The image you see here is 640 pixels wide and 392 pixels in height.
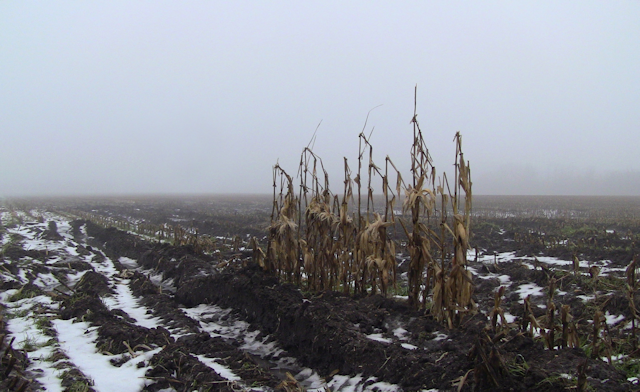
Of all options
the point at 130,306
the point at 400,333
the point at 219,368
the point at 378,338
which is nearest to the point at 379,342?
the point at 378,338

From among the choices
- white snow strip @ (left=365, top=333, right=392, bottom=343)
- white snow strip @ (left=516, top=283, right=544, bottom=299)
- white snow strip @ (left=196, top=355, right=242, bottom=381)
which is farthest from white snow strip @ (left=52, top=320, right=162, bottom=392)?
white snow strip @ (left=516, top=283, right=544, bottom=299)

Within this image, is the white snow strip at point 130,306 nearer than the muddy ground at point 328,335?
No

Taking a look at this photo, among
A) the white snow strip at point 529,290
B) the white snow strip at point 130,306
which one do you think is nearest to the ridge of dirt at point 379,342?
the white snow strip at point 529,290

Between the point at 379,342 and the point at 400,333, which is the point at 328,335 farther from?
the point at 400,333

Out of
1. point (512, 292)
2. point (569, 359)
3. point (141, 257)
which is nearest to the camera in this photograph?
point (569, 359)

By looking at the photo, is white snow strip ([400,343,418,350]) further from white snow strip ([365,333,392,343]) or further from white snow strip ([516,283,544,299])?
white snow strip ([516,283,544,299])

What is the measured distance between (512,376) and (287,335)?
9.81 feet

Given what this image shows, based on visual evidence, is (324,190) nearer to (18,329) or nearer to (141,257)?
(18,329)

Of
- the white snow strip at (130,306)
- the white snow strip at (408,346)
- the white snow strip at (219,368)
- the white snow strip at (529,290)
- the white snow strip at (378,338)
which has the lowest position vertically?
the white snow strip at (130,306)

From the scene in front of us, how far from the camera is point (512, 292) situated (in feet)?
21.9

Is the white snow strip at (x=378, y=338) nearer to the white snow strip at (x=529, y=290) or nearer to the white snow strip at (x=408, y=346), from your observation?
the white snow strip at (x=408, y=346)

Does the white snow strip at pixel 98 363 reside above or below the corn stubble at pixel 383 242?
below

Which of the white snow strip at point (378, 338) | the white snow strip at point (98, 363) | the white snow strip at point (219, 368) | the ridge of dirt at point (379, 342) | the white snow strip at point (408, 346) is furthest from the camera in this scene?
the white snow strip at point (378, 338)

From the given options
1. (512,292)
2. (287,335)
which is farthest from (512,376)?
(512,292)
